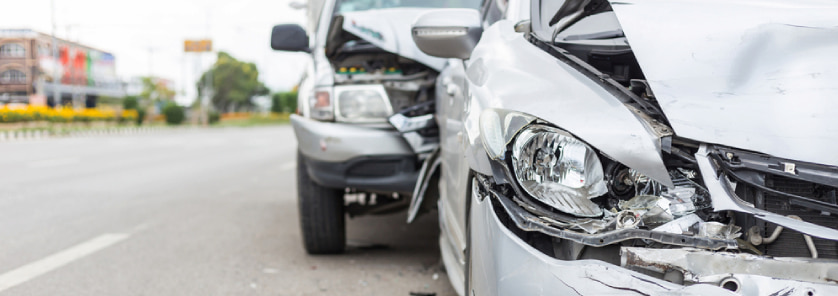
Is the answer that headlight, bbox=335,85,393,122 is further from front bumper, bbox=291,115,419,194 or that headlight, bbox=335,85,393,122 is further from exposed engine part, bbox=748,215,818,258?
exposed engine part, bbox=748,215,818,258

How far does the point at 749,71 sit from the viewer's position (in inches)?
74.6

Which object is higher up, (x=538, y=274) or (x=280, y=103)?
(x=538, y=274)

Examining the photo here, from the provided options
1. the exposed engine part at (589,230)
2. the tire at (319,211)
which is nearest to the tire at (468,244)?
the exposed engine part at (589,230)

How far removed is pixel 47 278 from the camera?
4.12m

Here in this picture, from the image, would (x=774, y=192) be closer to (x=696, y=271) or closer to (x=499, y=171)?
(x=696, y=271)

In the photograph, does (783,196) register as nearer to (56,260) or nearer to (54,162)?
(56,260)

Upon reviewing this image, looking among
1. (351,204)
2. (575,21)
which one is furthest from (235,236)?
(575,21)

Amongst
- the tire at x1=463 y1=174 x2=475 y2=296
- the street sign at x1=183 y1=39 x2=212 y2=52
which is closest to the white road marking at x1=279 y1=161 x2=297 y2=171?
the tire at x1=463 y1=174 x2=475 y2=296

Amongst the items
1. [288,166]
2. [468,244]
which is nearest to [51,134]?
[288,166]

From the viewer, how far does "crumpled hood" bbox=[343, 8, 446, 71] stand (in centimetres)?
436

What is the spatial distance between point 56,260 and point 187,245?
0.84 metres

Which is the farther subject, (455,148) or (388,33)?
(388,33)

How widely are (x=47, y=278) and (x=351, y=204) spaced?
5.78 feet

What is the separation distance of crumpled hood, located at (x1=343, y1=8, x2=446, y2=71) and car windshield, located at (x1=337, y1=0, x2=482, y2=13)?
0.38 meters
